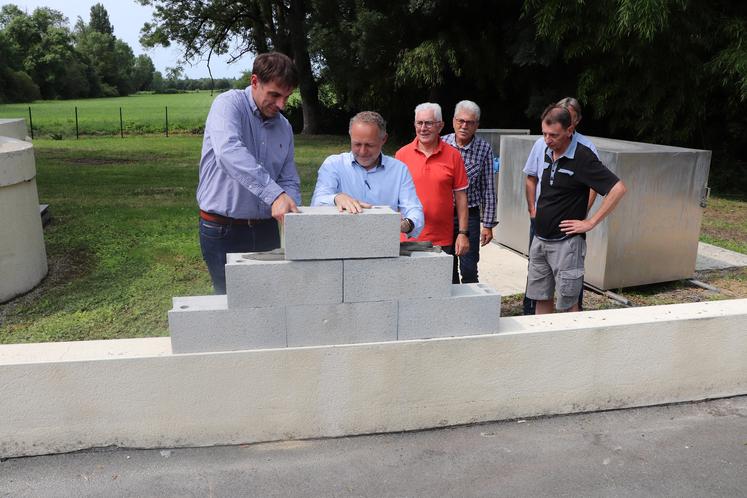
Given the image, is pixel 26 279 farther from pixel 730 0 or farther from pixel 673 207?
pixel 730 0

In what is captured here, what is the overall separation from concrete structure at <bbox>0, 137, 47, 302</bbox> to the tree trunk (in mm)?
19931

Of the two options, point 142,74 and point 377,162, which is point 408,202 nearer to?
point 377,162

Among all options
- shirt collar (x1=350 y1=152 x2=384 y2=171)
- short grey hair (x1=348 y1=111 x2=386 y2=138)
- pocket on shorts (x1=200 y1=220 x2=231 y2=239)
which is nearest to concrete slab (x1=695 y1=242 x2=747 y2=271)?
shirt collar (x1=350 y1=152 x2=384 y2=171)

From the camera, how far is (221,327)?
126 inches

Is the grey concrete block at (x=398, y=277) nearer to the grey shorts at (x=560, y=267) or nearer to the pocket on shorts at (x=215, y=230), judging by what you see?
the pocket on shorts at (x=215, y=230)

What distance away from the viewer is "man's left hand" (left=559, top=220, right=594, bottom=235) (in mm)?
4301

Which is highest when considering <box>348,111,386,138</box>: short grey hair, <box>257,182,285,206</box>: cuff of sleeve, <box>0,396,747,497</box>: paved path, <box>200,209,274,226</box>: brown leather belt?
<box>348,111,386,138</box>: short grey hair

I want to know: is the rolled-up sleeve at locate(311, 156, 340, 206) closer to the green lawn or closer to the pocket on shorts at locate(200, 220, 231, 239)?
the pocket on shorts at locate(200, 220, 231, 239)

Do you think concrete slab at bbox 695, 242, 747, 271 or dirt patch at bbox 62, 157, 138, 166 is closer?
concrete slab at bbox 695, 242, 747, 271

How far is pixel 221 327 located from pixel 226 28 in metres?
31.1

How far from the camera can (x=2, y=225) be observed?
19.5 ft

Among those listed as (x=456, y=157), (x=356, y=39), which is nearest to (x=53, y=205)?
(x=456, y=157)

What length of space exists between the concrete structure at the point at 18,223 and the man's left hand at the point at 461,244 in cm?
411

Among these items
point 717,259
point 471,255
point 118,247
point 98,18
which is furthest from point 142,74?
point 471,255
